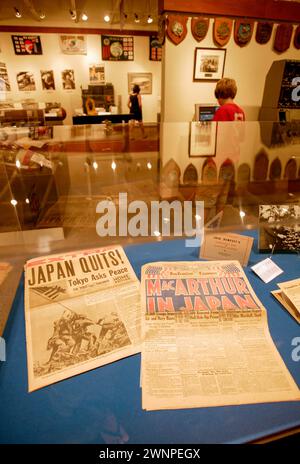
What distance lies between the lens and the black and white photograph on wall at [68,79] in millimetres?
6312

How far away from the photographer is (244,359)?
57 cm

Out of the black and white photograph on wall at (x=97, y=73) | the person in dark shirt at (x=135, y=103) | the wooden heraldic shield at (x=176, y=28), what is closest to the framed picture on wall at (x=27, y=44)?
the black and white photograph on wall at (x=97, y=73)

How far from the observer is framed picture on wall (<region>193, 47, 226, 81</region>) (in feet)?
10.6

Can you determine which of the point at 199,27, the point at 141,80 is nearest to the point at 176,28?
the point at 199,27

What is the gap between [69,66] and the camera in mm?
6258

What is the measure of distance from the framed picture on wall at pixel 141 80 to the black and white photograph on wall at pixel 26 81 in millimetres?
2342

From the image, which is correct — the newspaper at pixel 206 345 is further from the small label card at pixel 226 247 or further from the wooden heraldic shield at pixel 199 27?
the wooden heraldic shield at pixel 199 27

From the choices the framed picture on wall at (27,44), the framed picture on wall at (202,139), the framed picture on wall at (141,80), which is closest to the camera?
the framed picture on wall at (202,139)

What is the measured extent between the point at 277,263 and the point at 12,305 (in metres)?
0.81

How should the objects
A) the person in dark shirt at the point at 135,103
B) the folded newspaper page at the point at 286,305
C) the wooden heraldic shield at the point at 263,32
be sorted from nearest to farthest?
the folded newspaper page at the point at 286,305, the wooden heraldic shield at the point at 263,32, the person in dark shirt at the point at 135,103

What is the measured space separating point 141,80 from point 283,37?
394 cm

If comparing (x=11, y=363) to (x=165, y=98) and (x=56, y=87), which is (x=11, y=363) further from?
(x=56, y=87)

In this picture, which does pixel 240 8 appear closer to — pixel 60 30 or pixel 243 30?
pixel 243 30
